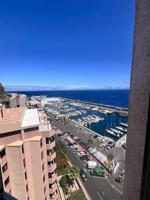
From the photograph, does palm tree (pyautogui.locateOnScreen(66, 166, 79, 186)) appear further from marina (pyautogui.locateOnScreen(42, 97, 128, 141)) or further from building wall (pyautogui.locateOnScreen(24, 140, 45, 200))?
marina (pyautogui.locateOnScreen(42, 97, 128, 141))

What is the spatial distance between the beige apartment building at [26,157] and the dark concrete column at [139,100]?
5.26 m

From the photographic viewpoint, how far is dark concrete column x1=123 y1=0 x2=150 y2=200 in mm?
773

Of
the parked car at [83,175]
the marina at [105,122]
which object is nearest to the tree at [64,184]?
the parked car at [83,175]

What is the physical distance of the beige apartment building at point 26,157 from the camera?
5789mm

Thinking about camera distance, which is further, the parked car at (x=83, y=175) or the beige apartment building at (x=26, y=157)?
the parked car at (x=83, y=175)

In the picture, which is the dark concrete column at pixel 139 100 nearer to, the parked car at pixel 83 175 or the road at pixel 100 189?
the road at pixel 100 189

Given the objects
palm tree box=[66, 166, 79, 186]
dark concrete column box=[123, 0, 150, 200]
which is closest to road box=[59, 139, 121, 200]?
palm tree box=[66, 166, 79, 186]

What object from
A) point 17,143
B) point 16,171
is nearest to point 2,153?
point 17,143

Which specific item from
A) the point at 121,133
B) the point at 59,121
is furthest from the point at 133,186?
the point at 59,121

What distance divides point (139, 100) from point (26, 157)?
6.17 meters

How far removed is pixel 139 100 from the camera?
2.74 feet

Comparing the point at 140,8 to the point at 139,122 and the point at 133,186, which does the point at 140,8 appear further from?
the point at 133,186

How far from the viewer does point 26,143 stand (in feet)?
20.7

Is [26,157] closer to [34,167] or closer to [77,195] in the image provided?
[34,167]
